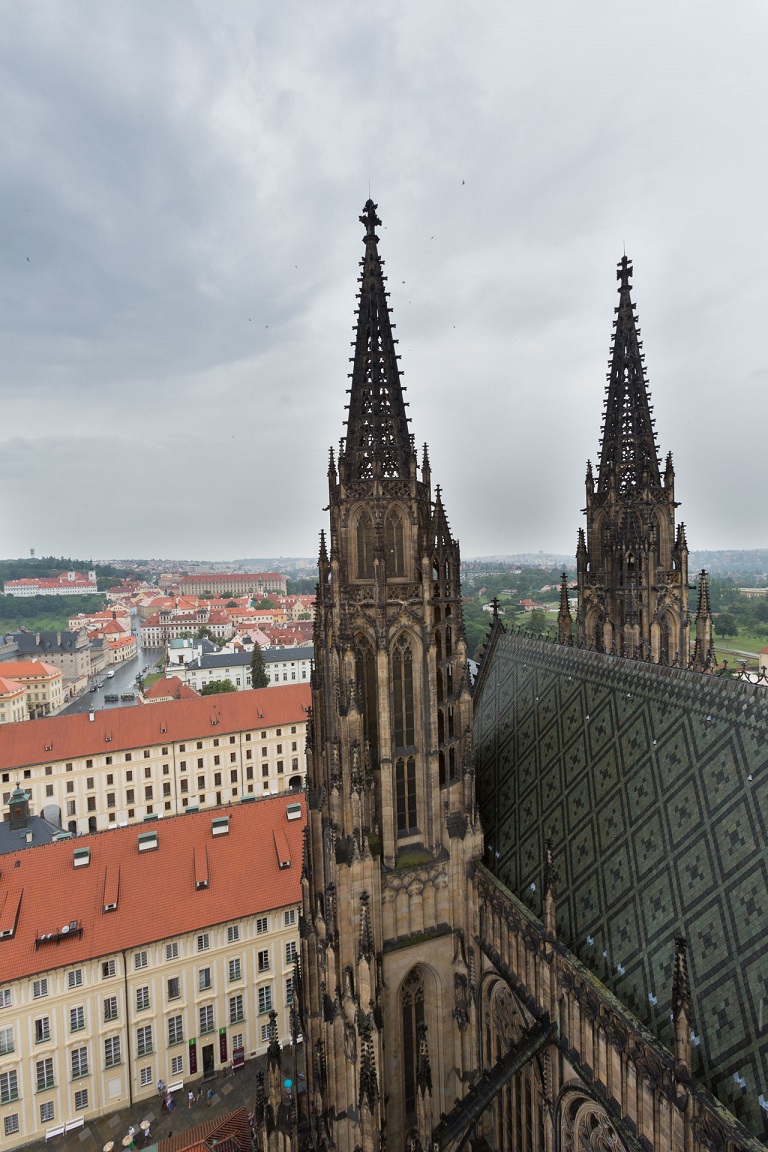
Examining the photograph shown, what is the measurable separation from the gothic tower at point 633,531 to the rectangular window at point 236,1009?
2398cm

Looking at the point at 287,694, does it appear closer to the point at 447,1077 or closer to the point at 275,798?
the point at 275,798

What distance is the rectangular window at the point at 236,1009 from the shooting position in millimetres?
26906

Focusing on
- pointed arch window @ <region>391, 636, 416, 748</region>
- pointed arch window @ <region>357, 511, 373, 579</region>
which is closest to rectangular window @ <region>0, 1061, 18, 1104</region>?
pointed arch window @ <region>391, 636, 416, 748</region>

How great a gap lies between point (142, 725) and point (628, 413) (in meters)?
48.5

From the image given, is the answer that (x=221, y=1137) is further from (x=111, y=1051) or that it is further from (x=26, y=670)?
(x=26, y=670)

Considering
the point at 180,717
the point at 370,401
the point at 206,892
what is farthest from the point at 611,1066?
the point at 180,717

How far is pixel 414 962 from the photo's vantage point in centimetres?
1504

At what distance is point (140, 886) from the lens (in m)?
27.1

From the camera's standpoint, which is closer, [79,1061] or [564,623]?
[79,1061]

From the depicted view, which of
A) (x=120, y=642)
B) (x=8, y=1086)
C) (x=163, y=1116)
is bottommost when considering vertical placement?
(x=163, y=1116)

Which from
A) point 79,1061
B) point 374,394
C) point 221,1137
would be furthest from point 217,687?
point 374,394

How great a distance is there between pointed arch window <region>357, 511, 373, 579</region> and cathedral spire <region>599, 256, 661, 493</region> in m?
15.5

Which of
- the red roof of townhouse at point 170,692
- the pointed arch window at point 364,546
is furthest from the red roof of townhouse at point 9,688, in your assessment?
the pointed arch window at point 364,546

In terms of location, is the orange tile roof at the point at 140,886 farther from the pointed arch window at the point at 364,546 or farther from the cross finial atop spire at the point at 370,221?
the cross finial atop spire at the point at 370,221
